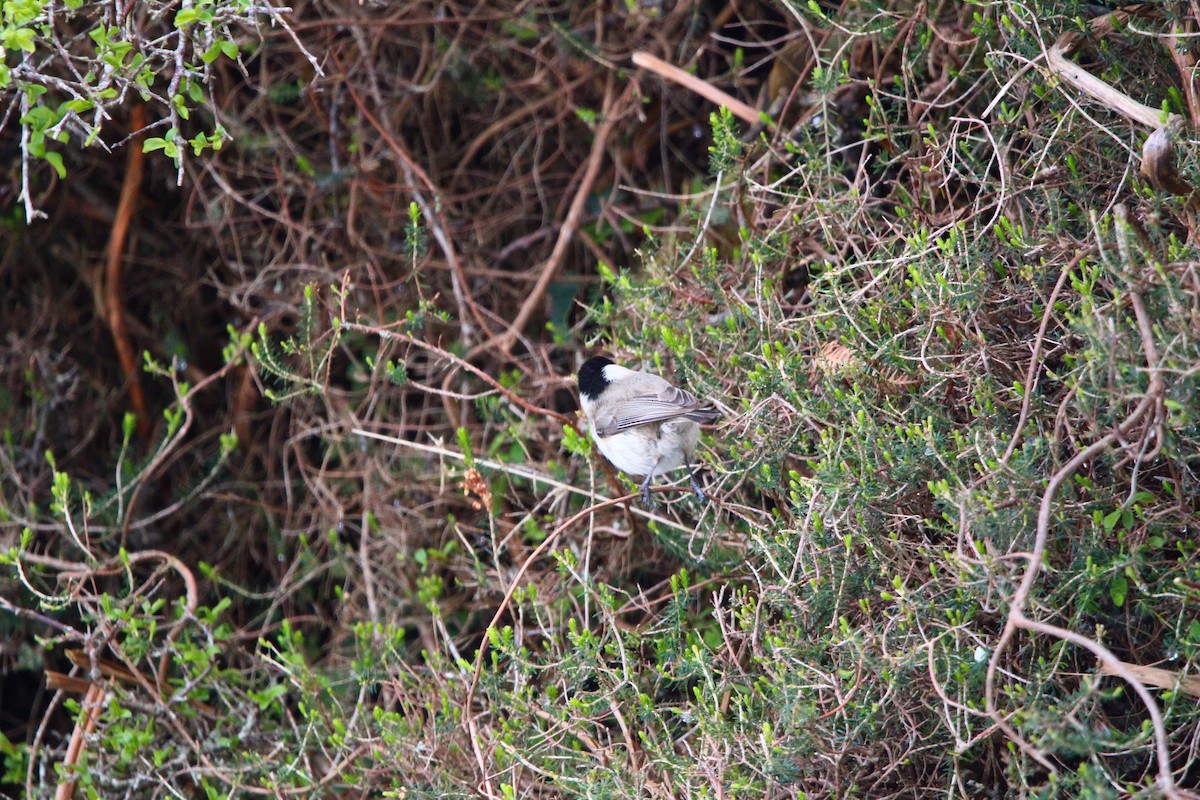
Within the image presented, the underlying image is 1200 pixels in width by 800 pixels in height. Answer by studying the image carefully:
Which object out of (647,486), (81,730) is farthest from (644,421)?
(81,730)

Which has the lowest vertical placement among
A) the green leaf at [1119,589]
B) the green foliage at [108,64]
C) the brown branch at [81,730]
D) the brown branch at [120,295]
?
the brown branch at [81,730]

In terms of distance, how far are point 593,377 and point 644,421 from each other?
1.25 ft

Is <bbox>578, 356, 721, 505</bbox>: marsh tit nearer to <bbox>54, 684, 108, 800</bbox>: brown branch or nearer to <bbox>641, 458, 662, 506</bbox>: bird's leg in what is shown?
<bbox>641, 458, 662, 506</bbox>: bird's leg

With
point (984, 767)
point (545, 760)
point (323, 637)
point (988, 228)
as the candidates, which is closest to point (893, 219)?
point (988, 228)

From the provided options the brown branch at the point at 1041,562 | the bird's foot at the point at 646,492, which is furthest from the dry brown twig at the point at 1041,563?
the bird's foot at the point at 646,492

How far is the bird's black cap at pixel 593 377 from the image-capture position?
364cm

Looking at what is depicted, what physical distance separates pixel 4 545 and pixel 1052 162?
388 cm

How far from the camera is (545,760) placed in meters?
2.97

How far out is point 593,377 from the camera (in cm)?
365

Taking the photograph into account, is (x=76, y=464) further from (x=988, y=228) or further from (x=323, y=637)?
(x=988, y=228)

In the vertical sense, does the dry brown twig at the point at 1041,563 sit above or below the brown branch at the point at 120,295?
above

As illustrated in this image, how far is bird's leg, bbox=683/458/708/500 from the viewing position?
3.16 m

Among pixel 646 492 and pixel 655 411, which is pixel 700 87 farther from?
pixel 646 492

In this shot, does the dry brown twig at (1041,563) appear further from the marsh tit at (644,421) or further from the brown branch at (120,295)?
the brown branch at (120,295)
